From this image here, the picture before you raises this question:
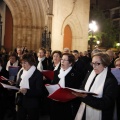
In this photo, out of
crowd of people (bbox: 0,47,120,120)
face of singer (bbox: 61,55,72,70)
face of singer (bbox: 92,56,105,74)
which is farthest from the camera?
face of singer (bbox: 61,55,72,70)

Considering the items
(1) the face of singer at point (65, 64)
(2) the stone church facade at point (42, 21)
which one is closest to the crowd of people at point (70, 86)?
(1) the face of singer at point (65, 64)

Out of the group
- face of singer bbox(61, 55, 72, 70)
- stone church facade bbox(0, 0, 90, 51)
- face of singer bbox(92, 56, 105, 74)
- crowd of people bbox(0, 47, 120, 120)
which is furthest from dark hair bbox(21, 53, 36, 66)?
stone church facade bbox(0, 0, 90, 51)

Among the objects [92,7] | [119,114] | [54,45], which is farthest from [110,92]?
[92,7]

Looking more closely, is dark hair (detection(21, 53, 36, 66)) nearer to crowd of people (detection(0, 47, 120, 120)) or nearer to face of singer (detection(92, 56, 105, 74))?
crowd of people (detection(0, 47, 120, 120))

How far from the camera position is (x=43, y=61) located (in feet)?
26.6

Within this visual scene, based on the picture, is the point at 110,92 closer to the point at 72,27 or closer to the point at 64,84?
the point at 64,84

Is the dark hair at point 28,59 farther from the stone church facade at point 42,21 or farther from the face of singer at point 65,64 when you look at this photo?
the stone church facade at point 42,21

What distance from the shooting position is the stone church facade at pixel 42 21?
1727 cm

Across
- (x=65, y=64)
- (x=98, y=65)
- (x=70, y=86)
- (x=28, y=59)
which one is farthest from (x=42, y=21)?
(x=98, y=65)

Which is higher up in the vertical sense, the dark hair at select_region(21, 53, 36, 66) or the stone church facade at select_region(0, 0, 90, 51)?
the stone church facade at select_region(0, 0, 90, 51)

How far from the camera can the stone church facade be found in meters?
17.3

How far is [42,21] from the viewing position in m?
17.9

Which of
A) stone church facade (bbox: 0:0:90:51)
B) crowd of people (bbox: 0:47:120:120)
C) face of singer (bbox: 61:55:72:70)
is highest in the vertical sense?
stone church facade (bbox: 0:0:90:51)

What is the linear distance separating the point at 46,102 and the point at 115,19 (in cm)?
3891
